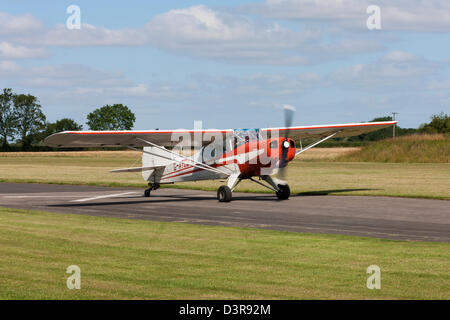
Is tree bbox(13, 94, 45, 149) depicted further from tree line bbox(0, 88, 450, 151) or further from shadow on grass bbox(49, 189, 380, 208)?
shadow on grass bbox(49, 189, 380, 208)

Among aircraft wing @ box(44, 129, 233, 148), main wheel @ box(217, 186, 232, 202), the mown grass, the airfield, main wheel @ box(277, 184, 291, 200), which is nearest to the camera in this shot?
the airfield

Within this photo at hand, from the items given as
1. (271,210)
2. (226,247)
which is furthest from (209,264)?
(271,210)

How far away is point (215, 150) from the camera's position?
24766 millimetres

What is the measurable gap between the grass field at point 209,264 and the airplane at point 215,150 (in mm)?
8152

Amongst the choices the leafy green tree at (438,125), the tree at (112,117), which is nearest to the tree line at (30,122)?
the tree at (112,117)

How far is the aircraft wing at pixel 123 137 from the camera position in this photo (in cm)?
2202

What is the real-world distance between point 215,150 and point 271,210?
16.9 ft

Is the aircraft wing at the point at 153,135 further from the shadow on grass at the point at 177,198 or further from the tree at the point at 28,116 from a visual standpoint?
the tree at the point at 28,116

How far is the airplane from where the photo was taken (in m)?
22.8

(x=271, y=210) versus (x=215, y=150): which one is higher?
(x=215, y=150)

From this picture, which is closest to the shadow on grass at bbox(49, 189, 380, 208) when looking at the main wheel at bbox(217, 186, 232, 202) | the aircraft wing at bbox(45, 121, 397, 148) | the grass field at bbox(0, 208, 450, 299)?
the main wheel at bbox(217, 186, 232, 202)

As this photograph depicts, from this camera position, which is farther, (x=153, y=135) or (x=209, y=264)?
(x=153, y=135)

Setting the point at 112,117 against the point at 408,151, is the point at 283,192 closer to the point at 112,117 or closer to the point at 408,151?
the point at 408,151
